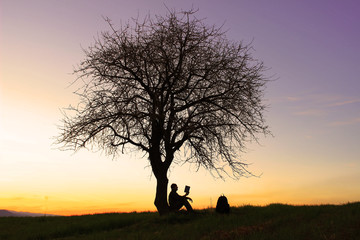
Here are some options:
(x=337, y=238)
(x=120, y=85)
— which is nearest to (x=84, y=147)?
(x=120, y=85)

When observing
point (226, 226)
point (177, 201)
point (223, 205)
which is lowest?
point (226, 226)

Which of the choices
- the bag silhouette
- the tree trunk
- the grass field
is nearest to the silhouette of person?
the grass field

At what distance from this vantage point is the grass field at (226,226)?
37.5 feet

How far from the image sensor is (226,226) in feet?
43.0

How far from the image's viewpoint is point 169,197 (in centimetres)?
1617

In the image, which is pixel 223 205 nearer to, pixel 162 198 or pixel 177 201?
pixel 177 201

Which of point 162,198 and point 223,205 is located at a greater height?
point 162,198

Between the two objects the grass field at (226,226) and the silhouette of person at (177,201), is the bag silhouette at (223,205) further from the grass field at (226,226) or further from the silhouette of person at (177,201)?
the silhouette of person at (177,201)

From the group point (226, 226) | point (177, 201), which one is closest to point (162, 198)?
point (177, 201)

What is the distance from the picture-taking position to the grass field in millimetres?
11422

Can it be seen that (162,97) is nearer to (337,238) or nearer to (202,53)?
(202,53)

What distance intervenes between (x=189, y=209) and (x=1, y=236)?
31.9ft

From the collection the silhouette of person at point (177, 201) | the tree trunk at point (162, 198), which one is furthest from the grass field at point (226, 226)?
the tree trunk at point (162, 198)

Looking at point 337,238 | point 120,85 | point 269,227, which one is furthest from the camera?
point 120,85
